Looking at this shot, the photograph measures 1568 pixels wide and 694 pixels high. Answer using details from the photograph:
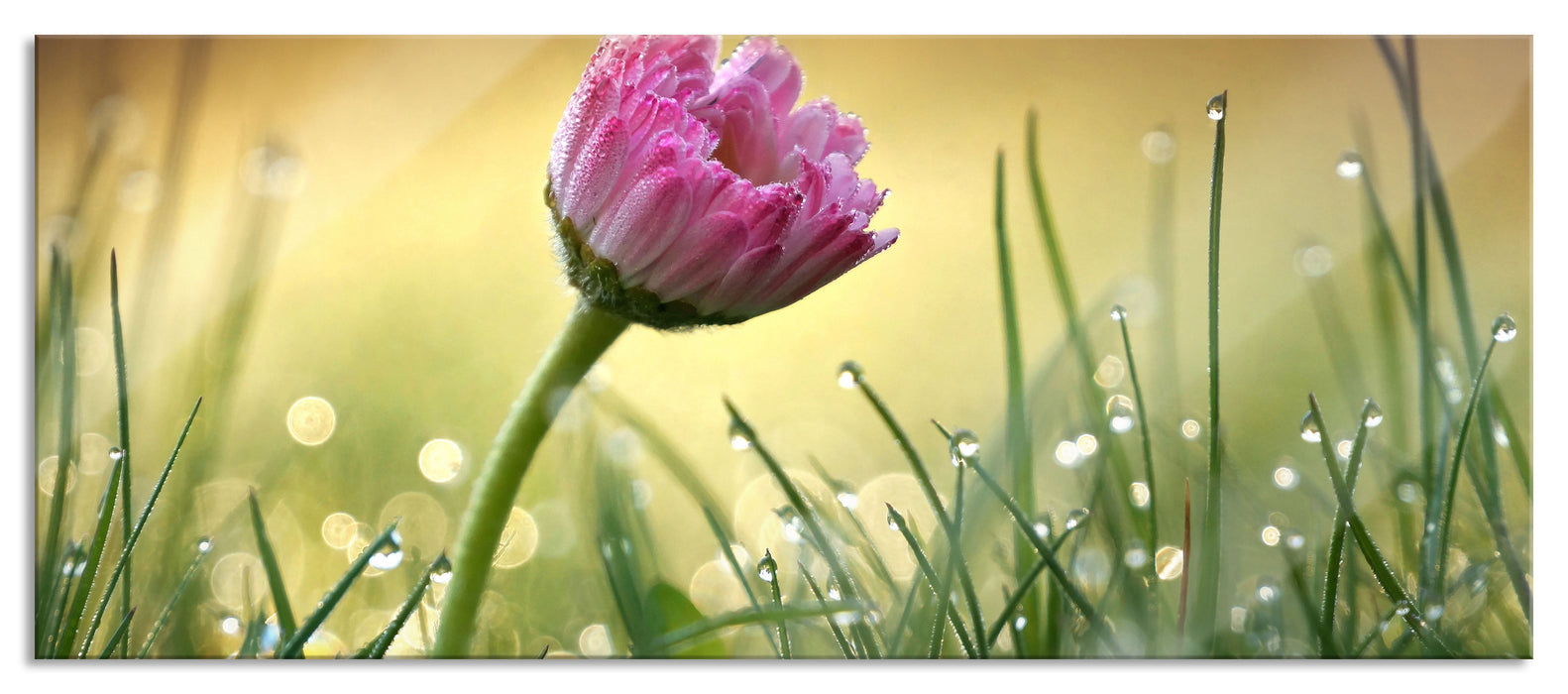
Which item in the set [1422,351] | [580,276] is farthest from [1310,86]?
[580,276]

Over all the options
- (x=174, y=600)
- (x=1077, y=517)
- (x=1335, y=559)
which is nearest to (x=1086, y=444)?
(x=1077, y=517)

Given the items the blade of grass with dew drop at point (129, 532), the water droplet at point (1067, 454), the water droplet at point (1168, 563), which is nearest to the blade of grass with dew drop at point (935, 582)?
the water droplet at point (1168, 563)

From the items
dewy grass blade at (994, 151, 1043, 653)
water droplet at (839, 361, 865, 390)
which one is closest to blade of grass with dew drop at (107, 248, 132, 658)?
water droplet at (839, 361, 865, 390)

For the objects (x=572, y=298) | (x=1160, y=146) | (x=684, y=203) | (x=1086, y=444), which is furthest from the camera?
(x=1160, y=146)

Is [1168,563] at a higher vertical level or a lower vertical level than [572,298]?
lower

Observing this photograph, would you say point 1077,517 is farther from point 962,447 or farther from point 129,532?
point 129,532

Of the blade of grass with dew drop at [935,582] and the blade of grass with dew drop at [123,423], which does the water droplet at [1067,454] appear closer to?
the blade of grass with dew drop at [935,582]
